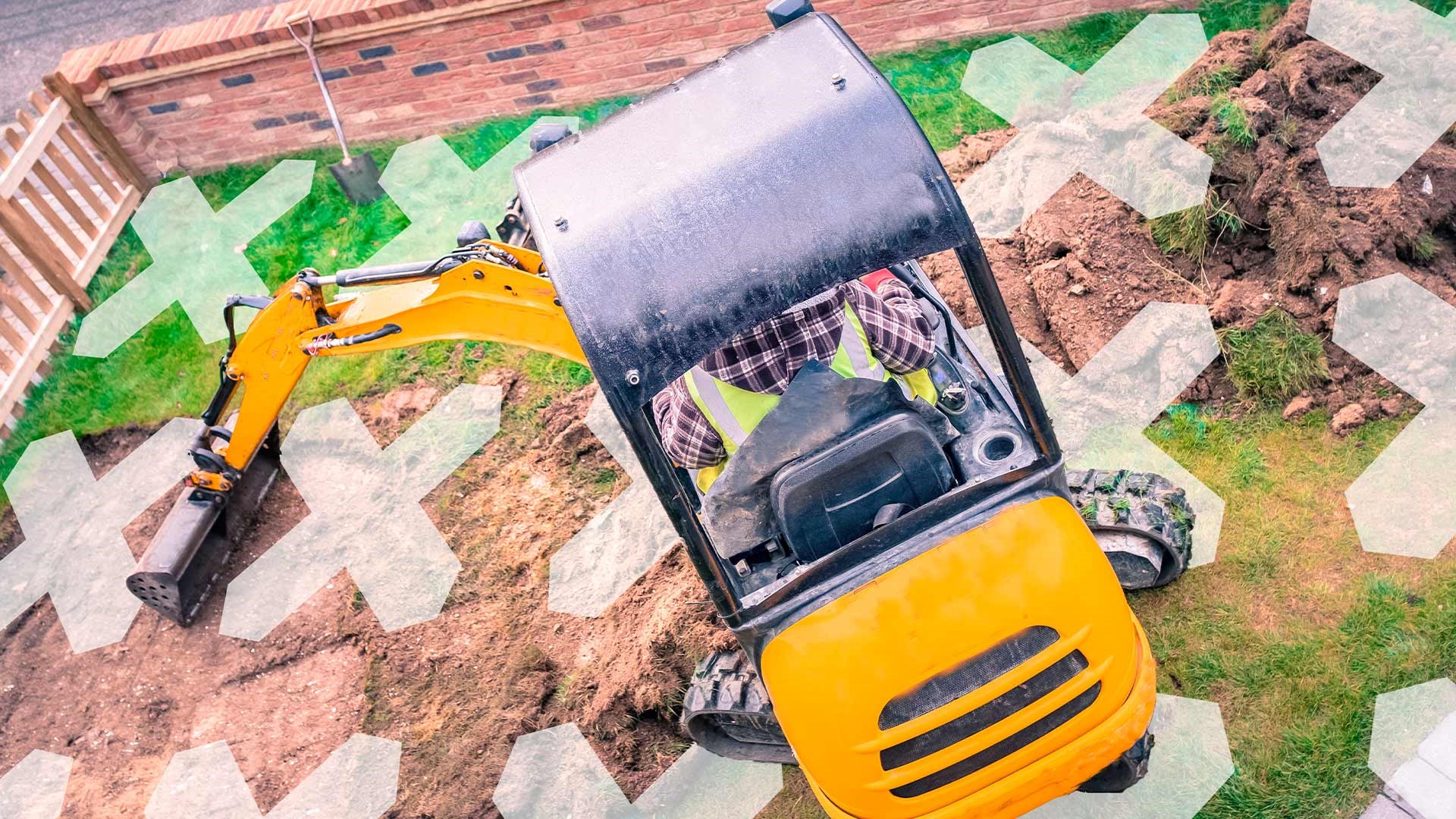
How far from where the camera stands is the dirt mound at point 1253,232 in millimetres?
5070

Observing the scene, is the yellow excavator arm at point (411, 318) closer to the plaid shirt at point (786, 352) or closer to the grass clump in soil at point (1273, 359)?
the plaid shirt at point (786, 352)

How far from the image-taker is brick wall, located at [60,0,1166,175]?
6.98 m

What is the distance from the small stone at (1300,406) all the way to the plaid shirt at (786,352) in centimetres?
208

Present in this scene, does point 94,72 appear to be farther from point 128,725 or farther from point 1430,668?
point 1430,668

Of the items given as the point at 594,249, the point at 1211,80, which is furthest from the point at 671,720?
the point at 1211,80

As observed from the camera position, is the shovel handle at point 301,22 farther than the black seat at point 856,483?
Yes

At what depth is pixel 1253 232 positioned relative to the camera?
17.8 ft

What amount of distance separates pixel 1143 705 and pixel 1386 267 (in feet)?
8.52
